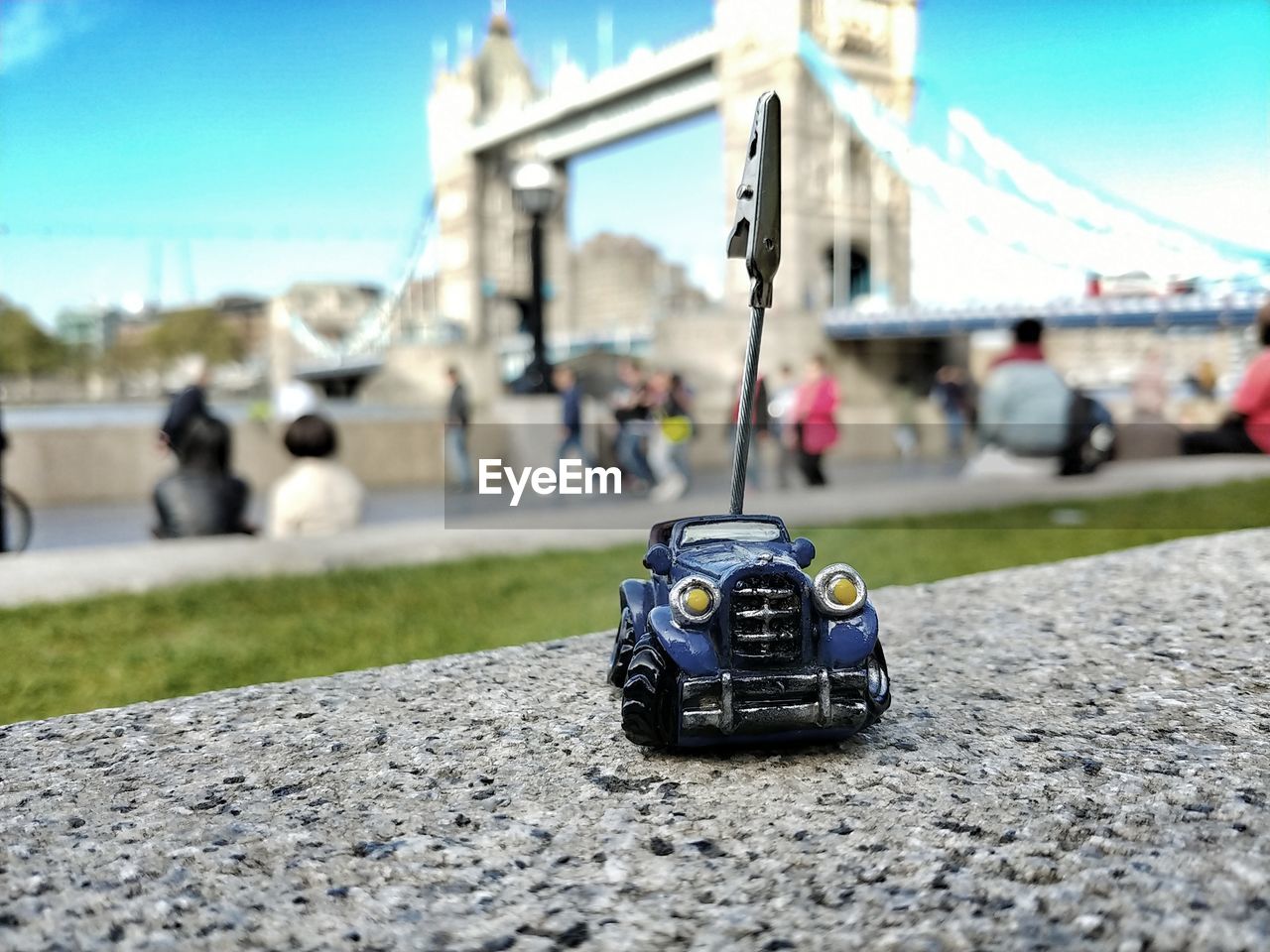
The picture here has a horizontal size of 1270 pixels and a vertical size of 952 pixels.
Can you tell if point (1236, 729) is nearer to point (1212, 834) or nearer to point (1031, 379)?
point (1212, 834)

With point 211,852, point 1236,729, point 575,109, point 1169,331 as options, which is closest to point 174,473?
point 211,852

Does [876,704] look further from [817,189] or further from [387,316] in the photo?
[387,316]

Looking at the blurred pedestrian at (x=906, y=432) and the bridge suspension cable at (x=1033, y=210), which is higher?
the bridge suspension cable at (x=1033, y=210)

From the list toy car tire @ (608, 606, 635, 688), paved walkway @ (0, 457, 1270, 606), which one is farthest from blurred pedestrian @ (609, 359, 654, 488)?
toy car tire @ (608, 606, 635, 688)

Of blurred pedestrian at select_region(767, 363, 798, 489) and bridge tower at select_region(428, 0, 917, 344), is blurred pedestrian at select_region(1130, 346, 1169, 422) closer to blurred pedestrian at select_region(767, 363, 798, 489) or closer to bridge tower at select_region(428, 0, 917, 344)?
blurred pedestrian at select_region(767, 363, 798, 489)

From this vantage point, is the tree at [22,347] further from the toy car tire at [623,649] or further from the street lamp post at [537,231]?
the toy car tire at [623,649]

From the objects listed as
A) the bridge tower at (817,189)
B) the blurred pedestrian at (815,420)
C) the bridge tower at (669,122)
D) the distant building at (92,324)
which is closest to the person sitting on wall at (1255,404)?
the blurred pedestrian at (815,420)

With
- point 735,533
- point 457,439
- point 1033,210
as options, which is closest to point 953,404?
point 1033,210
